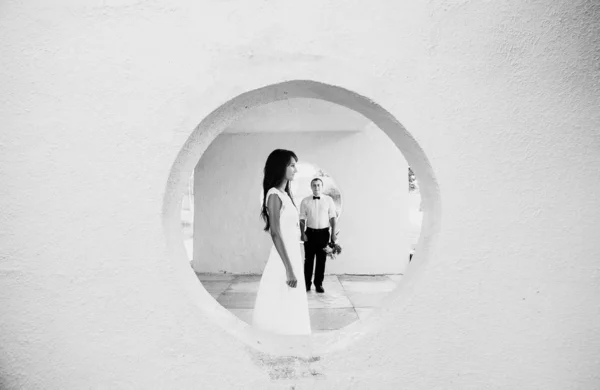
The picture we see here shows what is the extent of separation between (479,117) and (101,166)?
1.59m

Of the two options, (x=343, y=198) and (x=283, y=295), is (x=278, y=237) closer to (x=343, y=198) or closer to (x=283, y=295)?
(x=283, y=295)

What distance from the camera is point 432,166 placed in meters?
1.30

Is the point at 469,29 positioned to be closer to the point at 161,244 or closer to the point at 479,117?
the point at 479,117

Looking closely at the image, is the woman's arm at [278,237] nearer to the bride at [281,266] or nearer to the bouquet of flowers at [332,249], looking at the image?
the bride at [281,266]

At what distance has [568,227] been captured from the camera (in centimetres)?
129

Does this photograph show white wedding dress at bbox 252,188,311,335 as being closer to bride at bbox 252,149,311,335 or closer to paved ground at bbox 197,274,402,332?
bride at bbox 252,149,311,335

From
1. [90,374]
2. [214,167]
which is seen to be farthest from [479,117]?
[214,167]

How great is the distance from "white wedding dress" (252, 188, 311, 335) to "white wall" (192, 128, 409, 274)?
4.46 meters

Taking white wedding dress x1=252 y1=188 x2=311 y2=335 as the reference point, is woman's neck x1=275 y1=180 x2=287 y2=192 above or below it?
above

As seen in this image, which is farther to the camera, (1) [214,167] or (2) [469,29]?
(1) [214,167]

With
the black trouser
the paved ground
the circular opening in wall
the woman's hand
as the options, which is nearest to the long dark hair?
the woman's hand

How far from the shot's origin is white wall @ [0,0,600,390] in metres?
1.29

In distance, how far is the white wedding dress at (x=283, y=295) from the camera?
8.36 ft

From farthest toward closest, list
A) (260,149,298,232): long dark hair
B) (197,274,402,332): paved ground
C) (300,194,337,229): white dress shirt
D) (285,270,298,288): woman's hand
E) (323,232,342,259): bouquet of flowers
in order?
(323,232,342,259): bouquet of flowers, (300,194,337,229): white dress shirt, (197,274,402,332): paved ground, (260,149,298,232): long dark hair, (285,270,298,288): woman's hand
